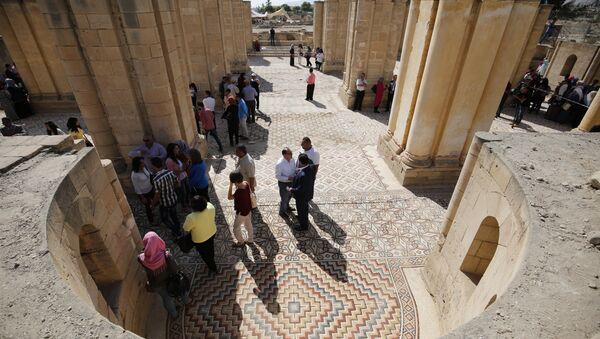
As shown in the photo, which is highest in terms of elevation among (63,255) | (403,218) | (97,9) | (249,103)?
(97,9)

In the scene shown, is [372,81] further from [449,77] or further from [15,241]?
[15,241]

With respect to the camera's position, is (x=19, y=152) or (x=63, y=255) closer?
(x=63, y=255)

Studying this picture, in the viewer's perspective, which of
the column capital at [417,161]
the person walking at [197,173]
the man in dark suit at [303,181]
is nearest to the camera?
the man in dark suit at [303,181]

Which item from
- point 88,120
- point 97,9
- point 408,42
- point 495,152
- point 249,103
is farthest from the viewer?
point 249,103

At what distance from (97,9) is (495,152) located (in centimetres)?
700

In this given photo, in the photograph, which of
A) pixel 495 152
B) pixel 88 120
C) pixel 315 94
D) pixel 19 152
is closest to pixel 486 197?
pixel 495 152

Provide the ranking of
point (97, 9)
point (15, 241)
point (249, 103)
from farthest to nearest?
point (249, 103)
point (97, 9)
point (15, 241)

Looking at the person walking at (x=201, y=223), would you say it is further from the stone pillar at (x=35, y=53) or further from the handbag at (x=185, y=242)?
the stone pillar at (x=35, y=53)

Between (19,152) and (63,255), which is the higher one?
(19,152)

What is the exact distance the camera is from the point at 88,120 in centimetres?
634

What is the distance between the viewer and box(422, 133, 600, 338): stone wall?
223 cm

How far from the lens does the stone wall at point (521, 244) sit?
7.30ft

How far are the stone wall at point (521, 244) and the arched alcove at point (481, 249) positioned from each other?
0.05 ft

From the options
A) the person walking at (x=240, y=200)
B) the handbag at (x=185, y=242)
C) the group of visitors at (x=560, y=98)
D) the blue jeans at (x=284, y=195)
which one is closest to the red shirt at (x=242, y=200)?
the person walking at (x=240, y=200)
